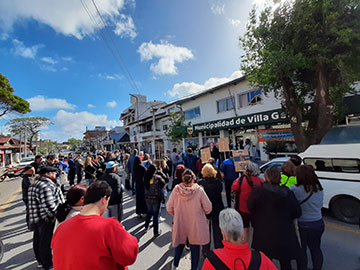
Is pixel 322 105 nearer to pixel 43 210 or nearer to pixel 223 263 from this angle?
pixel 223 263

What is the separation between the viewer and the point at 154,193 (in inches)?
151

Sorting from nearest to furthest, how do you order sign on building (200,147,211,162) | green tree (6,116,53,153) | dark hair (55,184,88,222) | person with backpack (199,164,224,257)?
dark hair (55,184,88,222) < person with backpack (199,164,224,257) < sign on building (200,147,211,162) < green tree (6,116,53,153)

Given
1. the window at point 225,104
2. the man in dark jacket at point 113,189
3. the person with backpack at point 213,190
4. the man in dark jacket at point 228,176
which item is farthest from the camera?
the window at point 225,104

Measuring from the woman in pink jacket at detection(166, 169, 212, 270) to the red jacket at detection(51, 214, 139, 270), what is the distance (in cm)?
140

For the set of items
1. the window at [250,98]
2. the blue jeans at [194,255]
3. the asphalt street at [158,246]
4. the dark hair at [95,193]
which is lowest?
the asphalt street at [158,246]

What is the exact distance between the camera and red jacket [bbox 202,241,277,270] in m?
1.28

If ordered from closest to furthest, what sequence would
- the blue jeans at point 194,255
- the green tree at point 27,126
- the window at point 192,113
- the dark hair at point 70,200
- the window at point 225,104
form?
the dark hair at point 70,200 → the blue jeans at point 194,255 → the window at point 225,104 → the window at point 192,113 → the green tree at point 27,126

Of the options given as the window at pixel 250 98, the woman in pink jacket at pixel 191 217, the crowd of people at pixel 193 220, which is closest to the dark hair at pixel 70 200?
the crowd of people at pixel 193 220

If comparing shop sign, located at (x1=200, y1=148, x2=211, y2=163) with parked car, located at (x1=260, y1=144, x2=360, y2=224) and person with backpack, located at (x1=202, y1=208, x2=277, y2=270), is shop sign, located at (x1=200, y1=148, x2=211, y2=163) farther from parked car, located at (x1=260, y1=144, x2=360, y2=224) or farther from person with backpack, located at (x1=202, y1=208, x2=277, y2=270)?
person with backpack, located at (x1=202, y1=208, x2=277, y2=270)

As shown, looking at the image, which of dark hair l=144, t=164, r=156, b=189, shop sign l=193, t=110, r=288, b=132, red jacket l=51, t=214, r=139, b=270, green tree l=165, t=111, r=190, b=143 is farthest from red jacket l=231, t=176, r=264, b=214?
green tree l=165, t=111, r=190, b=143

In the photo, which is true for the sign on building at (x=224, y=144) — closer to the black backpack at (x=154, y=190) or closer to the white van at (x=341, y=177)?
the white van at (x=341, y=177)

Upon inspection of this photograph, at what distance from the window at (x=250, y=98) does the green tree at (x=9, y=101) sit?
22332 millimetres

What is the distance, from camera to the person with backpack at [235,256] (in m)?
1.27

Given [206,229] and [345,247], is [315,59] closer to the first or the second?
[345,247]
